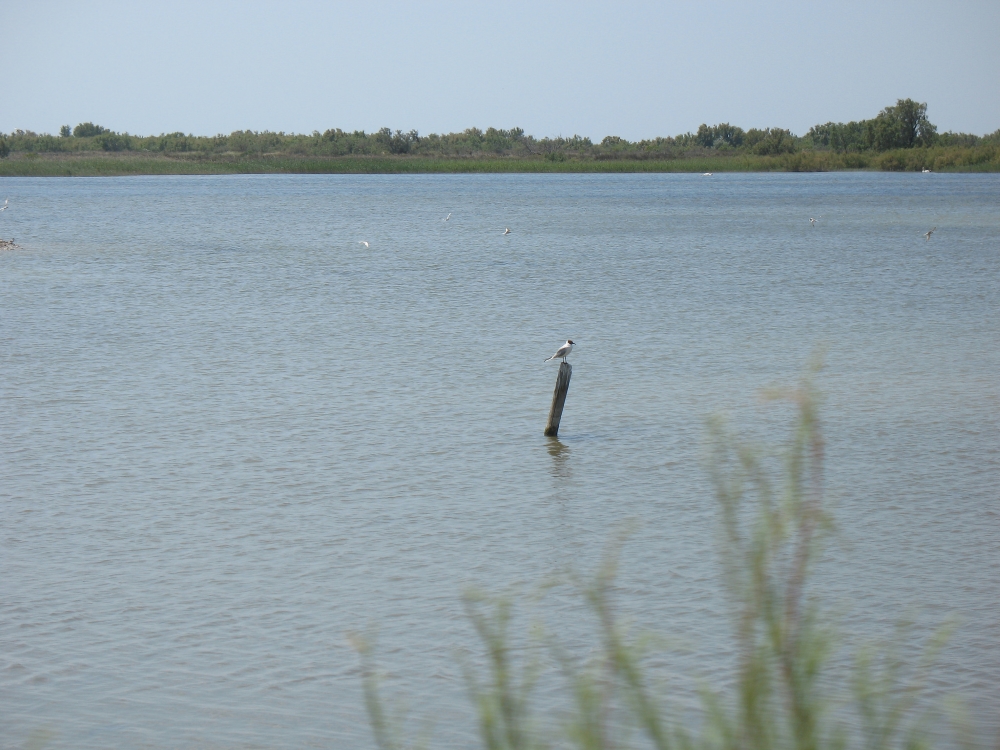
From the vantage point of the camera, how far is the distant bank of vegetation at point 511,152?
10925cm

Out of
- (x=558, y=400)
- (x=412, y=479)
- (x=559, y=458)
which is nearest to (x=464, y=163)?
(x=558, y=400)

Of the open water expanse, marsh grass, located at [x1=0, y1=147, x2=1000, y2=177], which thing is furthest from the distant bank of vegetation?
the open water expanse

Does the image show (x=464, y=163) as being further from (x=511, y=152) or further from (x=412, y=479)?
(x=412, y=479)

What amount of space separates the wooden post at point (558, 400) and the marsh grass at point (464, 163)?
9473 centimetres

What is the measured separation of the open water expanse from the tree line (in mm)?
95494

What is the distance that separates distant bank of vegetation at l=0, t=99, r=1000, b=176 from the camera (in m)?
109

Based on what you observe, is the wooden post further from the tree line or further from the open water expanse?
the tree line

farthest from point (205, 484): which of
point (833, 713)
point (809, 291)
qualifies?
point (809, 291)

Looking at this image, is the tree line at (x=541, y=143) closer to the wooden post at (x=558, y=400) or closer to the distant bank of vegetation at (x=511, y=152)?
the distant bank of vegetation at (x=511, y=152)

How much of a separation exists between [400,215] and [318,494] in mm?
48348

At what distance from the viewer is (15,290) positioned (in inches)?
979

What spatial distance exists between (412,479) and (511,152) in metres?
125

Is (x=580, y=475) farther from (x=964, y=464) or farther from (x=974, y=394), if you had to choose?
(x=974, y=394)

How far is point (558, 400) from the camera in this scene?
1140 centimetres
